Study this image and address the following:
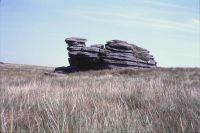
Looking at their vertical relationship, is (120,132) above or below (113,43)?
below

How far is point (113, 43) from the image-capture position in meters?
46.0

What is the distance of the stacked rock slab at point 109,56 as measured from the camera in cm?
4434

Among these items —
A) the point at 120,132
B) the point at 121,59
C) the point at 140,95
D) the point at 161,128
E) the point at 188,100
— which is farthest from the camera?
the point at 121,59

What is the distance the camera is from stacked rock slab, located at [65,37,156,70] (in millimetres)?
44344

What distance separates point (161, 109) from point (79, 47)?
149 feet

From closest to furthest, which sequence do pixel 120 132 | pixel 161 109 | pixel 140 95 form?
1. pixel 120 132
2. pixel 161 109
3. pixel 140 95

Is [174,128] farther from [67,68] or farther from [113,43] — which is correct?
[67,68]

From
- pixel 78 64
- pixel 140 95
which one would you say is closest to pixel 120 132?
pixel 140 95

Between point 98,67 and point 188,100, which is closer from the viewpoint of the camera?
point 188,100

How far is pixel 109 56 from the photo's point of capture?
4441 cm

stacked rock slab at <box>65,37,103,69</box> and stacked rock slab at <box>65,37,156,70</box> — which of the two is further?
stacked rock slab at <box>65,37,103,69</box>

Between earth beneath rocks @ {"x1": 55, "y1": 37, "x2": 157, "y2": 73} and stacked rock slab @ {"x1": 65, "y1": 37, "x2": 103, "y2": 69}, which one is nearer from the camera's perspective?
earth beneath rocks @ {"x1": 55, "y1": 37, "x2": 157, "y2": 73}

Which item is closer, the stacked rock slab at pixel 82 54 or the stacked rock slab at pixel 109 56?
the stacked rock slab at pixel 109 56

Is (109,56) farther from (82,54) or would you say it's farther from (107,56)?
(82,54)
